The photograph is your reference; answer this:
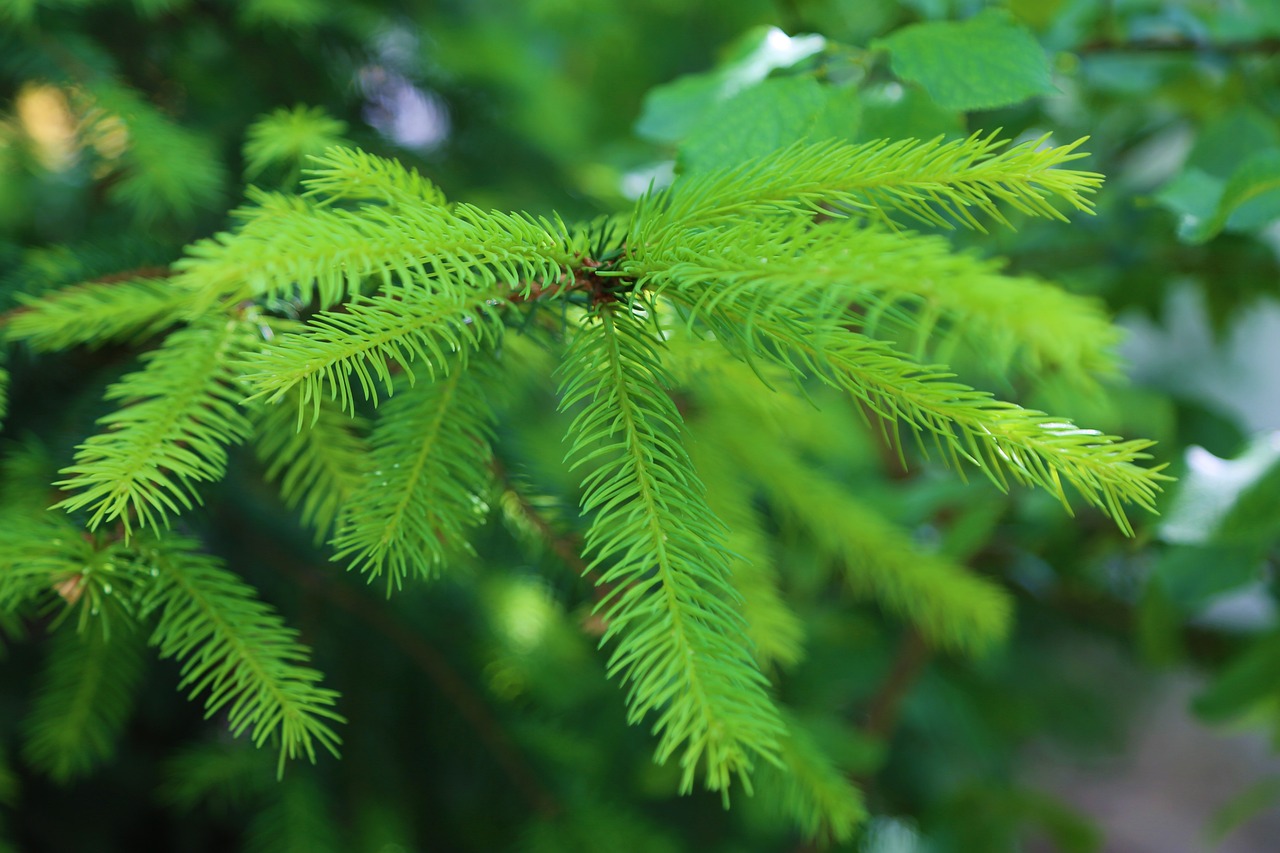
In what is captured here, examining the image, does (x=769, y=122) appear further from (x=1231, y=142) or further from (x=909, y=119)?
(x=1231, y=142)

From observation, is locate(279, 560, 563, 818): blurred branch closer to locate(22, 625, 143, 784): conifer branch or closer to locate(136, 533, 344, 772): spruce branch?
locate(22, 625, 143, 784): conifer branch

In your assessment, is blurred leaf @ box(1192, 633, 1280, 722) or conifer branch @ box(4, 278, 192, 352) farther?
blurred leaf @ box(1192, 633, 1280, 722)

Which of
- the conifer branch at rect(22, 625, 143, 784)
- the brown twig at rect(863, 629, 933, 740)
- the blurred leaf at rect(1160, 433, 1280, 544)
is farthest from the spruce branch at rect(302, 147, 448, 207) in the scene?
the brown twig at rect(863, 629, 933, 740)

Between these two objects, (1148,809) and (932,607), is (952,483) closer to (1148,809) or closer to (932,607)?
(932,607)

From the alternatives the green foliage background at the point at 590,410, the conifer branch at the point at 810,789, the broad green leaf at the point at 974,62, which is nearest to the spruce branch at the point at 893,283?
the green foliage background at the point at 590,410

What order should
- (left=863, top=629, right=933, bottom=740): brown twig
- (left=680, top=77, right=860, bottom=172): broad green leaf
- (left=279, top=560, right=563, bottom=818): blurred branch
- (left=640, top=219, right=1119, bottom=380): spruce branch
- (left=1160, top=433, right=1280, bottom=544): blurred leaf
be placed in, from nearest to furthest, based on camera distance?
(left=640, top=219, right=1119, bottom=380): spruce branch → (left=680, top=77, right=860, bottom=172): broad green leaf → (left=1160, top=433, right=1280, bottom=544): blurred leaf → (left=279, top=560, right=563, bottom=818): blurred branch → (left=863, top=629, right=933, bottom=740): brown twig

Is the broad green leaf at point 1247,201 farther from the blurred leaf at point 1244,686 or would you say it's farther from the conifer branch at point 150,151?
the conifer branch at point 150,151
